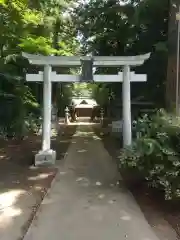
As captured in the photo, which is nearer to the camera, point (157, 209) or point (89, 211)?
point (89, 211)

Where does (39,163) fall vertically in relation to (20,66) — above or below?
below

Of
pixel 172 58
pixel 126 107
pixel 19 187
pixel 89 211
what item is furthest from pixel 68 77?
pixel 89 211

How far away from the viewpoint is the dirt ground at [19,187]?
5.34 metres

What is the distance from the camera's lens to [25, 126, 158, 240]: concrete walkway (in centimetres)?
495

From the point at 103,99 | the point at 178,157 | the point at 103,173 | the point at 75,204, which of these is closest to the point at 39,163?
the point at 103,173

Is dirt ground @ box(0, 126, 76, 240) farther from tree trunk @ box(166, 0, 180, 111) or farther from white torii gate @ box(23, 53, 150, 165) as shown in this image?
tree trunk @ box(166, 0, 180, 111)

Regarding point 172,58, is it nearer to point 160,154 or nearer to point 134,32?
point 134,32

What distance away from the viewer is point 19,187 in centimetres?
754

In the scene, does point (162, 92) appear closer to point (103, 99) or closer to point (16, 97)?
point (16, 97)

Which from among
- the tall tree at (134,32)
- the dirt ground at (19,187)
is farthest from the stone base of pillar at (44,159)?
the tall tree at (134,32)

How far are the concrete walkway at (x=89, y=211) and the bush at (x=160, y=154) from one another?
660 millimetres

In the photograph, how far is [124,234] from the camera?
495 centimetres

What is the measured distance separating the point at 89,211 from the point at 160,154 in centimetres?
154

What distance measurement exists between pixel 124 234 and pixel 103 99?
24120mm
